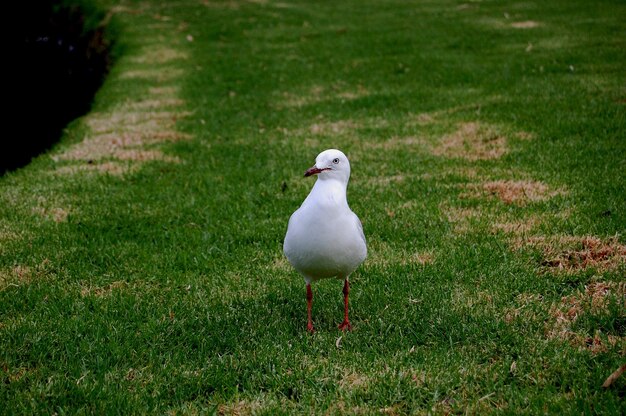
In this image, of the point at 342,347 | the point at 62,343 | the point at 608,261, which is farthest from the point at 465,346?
the point at 62,343

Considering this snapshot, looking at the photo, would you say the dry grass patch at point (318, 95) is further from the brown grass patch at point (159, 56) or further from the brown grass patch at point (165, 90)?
the brown grass patch at point (159, 56)

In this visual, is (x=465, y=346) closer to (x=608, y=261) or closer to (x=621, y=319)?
(x=621, y=319)

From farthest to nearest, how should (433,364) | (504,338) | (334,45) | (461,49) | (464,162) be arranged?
(334,45)
(461,49)
(464,162)
(504,338)
(433,364)

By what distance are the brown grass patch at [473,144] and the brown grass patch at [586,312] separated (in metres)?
3.90

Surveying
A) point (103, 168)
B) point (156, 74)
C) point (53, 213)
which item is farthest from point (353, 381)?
point (156, 74)

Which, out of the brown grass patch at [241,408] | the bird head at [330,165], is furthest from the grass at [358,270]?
the bird head at [330,165]

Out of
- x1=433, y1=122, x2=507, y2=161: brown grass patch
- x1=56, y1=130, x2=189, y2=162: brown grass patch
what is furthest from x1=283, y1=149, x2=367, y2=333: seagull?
x1=56, y1=130, x2=189, y2=162: brown grass patch

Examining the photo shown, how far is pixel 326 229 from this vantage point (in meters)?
4.28

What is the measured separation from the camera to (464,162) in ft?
28.3

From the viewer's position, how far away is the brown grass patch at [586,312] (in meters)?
4.32

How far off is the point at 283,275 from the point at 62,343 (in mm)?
1926

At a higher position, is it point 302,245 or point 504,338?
point 302,245

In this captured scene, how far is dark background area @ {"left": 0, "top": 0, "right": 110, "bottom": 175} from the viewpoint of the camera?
35.4ft

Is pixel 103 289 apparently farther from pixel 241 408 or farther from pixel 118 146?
pixel 118 146
